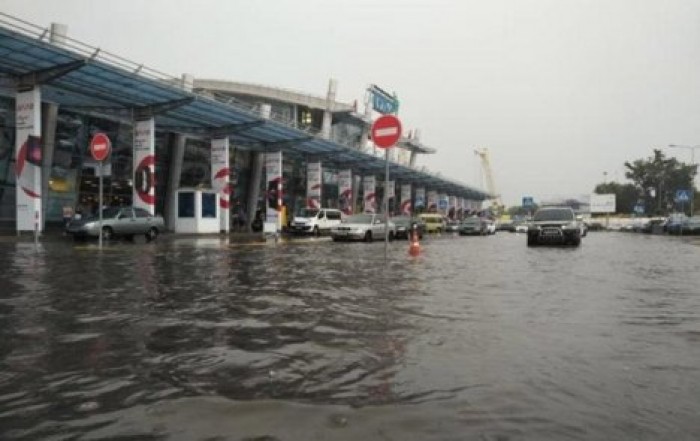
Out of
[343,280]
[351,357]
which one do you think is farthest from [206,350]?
[343,280]

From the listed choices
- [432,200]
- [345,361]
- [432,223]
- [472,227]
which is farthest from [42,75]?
[432,200]

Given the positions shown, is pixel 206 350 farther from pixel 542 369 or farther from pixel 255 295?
pixel 255 295

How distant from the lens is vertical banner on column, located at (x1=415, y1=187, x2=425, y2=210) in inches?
3433

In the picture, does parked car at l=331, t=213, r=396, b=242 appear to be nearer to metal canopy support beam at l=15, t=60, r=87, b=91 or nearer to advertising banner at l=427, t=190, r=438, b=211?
metal canopy support beam at l=15, t=60, r=87, b=91

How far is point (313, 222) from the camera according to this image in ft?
139

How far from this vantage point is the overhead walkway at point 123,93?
25.2m

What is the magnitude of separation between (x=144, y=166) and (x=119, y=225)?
724cm

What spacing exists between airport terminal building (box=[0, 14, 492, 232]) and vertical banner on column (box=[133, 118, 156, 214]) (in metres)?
0.05

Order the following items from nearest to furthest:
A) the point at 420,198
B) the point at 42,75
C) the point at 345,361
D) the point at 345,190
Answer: the point at 345,361 → the point at 42,75 → the point at 345,190 → the point at 420,198

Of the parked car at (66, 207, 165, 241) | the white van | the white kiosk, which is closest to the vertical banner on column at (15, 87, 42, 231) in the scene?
the parked car at (66, 207, 165, 241)

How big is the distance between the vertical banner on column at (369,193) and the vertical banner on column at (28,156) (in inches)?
1651

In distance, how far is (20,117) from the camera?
27.2 meters

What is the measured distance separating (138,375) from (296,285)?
6.24 m

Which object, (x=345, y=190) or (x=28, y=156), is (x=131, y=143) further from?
(x=345, y=190)
